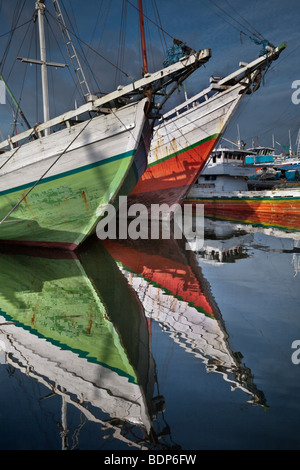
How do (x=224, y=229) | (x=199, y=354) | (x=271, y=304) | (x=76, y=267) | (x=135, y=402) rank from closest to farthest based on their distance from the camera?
1. (x=135, y=402)
2. (x=199, y=354)
3. (x=271, y=304)
4. (x=76, y=267)
5. (x=224, y=229)

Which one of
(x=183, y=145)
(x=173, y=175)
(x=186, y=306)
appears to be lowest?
(x=186, y=306)

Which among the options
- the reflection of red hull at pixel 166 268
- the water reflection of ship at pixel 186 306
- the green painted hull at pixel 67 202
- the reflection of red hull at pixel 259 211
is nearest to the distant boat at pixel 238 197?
the reflection of red hull at pixel 259 211

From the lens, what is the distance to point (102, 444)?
98.9 inches

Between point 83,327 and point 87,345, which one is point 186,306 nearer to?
point 83,327

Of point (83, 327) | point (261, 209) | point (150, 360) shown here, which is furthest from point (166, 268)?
point (261, 209)

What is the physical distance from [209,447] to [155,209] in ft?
54.6

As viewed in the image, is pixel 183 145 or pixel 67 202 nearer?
pixel 67 202

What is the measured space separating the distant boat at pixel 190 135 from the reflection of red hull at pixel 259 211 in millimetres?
5244

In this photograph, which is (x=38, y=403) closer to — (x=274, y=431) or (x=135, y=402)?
(x=135, y=402)

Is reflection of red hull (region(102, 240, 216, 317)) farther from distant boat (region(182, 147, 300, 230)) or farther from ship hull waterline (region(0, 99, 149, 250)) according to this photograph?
distant boat (region(182, 147, 300, 230))

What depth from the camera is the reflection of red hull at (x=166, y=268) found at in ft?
20.2

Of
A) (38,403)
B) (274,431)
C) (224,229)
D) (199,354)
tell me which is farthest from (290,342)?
(224,229)

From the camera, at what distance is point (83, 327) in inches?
191

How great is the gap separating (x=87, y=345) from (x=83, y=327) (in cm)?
62
